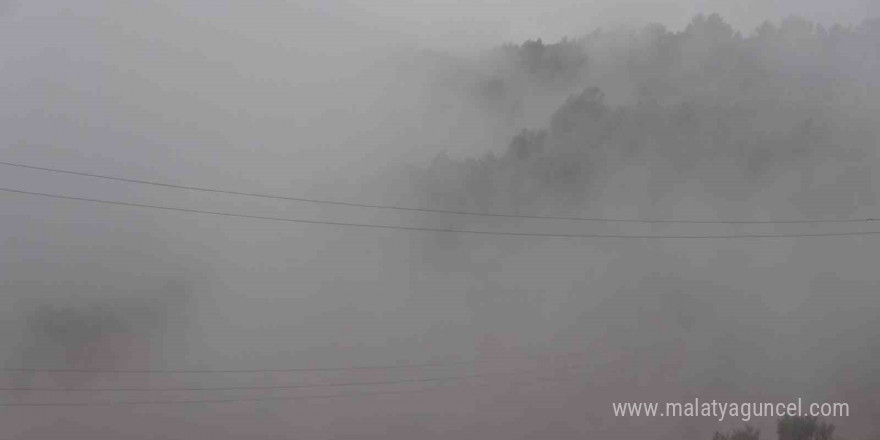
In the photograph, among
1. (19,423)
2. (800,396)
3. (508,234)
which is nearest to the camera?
(19,423)

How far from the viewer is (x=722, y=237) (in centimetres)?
4803

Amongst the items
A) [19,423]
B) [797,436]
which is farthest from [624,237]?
[19,423]

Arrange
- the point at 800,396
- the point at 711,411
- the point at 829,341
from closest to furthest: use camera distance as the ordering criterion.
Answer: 1. the point at 711,411
2. the point at 800,396
3. the point at 829,341

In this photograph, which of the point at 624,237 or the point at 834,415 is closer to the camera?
the point at 834,415

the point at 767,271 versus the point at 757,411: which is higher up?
the point at 767,271

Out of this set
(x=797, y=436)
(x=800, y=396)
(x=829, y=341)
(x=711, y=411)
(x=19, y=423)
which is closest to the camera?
(x=797, y=436)

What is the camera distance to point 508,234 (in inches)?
1890

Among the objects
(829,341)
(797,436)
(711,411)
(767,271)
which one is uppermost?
(767,271)

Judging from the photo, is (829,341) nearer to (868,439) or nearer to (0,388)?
(868,439)

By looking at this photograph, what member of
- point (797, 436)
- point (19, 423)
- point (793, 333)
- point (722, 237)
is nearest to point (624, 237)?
point (722, 237)

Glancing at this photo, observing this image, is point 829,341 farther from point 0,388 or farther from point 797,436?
point 0,388

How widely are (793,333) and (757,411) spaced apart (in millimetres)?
8121

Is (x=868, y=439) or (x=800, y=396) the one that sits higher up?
(x=800, y=396)

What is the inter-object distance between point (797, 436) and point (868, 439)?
30.9 ft
